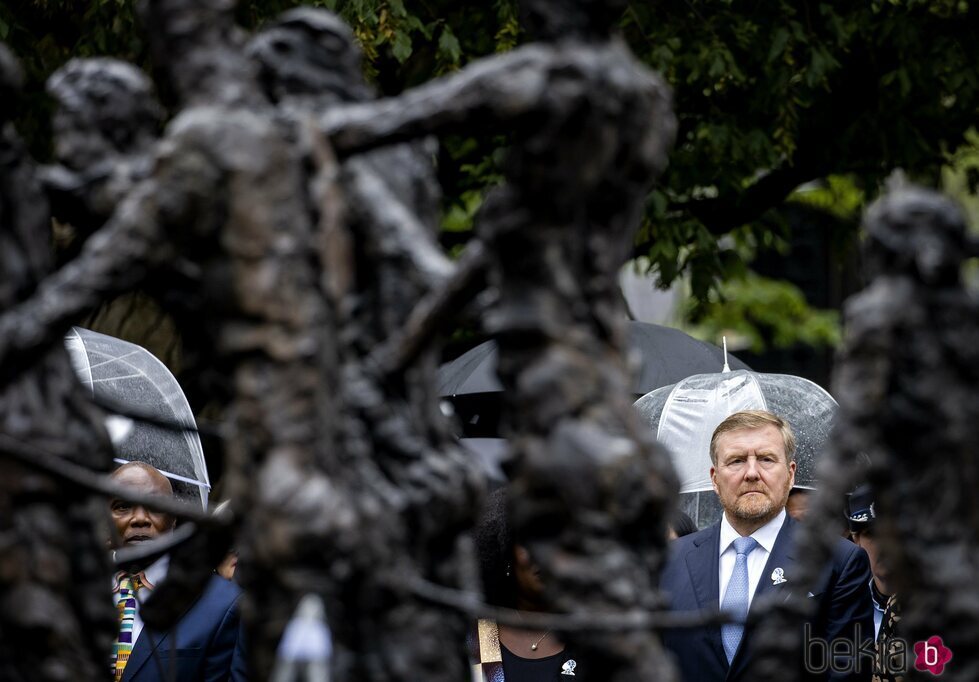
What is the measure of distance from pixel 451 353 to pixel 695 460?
3.72 m

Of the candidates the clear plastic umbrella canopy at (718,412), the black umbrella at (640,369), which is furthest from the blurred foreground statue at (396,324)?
the black umbrella at (640,369)

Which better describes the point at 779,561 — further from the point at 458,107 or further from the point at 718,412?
the point at 458,107

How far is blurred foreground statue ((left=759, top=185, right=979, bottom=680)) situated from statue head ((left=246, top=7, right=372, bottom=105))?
1610mm

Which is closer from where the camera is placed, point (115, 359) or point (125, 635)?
point (125, 635)

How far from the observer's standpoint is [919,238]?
15.3 feet

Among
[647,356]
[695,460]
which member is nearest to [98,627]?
[695,460]

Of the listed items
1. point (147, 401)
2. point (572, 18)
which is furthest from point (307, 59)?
point (147, 401)

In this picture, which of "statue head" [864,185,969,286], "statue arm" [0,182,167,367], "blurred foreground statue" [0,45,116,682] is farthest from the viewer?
"blurred foreground statue" [0,45,116,682]

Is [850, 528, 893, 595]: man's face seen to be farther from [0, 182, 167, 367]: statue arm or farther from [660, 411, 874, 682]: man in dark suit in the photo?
[0, 182, 167, 367]: statue arm

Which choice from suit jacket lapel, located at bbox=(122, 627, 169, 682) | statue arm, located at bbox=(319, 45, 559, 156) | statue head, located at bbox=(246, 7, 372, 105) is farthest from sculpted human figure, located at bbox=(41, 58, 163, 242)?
suit jacket lapel, located at bbox=(122, 627, 169, 682)

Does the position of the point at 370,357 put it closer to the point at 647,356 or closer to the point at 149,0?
the point at 149,0

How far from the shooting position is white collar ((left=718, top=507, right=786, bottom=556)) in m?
7.59

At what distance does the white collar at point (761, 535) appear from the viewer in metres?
7.59

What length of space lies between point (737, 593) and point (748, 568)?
12 centimetres
